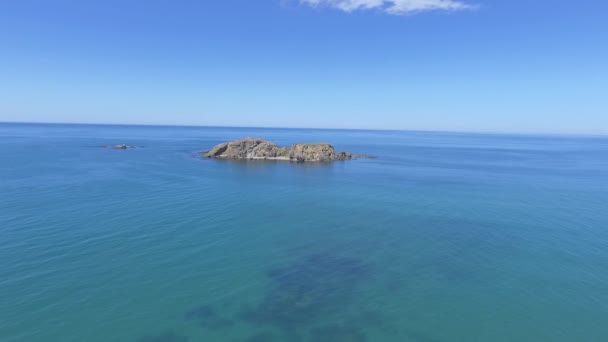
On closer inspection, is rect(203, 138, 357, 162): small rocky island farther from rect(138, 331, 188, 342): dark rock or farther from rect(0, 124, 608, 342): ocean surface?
rect(138, 331, 188, 342): dark rock

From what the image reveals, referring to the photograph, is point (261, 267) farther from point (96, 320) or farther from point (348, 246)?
point (96, 320)

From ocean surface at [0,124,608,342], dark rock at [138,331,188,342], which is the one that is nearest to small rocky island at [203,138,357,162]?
ocean surface at [0,124,608,342]

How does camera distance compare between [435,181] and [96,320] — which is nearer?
[96,320]

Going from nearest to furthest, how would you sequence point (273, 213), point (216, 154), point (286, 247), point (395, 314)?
point (395, 314)
point (286, 247)
point (273, 213)
point (216, 154)

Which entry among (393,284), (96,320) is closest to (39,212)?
(96,320)

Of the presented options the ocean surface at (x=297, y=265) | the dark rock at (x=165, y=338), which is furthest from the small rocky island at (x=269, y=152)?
the dark rock at (x=165, y=338)

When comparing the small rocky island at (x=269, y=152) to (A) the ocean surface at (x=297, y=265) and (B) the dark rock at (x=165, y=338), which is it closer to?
(A) the ocean surface at (x=297, y=265)

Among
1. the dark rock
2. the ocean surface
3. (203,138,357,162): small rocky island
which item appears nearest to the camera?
the dark rock
